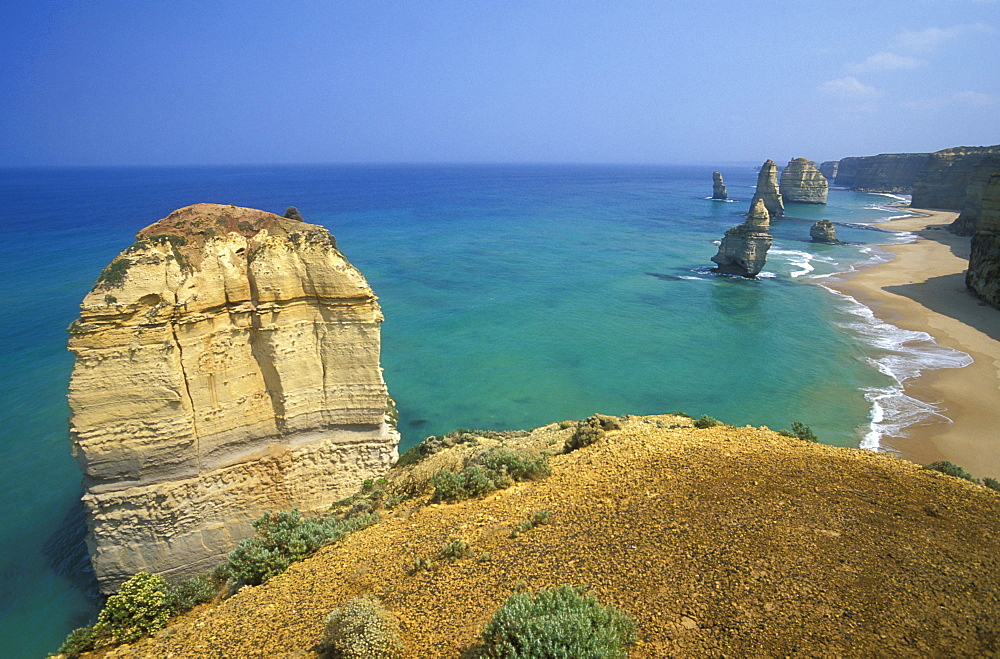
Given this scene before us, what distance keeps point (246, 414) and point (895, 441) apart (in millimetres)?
26738

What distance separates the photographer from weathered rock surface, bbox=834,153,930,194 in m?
136

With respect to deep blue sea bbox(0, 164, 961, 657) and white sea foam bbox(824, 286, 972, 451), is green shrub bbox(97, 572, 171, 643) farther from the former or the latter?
white sea foam bbox(824, 286, 972, 451)

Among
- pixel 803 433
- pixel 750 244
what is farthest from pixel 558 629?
pixel 750 244

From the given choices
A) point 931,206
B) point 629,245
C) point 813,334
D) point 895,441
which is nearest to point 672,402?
point 895,441

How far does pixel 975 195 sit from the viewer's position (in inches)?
2749

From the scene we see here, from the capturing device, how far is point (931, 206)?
10206 cm

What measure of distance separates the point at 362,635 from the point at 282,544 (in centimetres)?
457

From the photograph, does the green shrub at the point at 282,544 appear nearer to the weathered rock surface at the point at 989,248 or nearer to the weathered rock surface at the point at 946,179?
the weathered rock surface at the point at 989,248

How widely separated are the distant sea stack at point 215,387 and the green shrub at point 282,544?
3705 millimetres

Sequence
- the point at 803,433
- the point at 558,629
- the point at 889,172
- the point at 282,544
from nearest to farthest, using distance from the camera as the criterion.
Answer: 1. the point at 558,629
2. the point at 282,544
3. the point at 803,433
4. the point at 889,172

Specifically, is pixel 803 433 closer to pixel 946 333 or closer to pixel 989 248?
pixel 946 333

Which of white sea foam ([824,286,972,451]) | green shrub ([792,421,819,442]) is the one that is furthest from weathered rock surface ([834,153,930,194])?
green shrub ([792,421,819,442])

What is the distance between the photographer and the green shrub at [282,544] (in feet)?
32.7

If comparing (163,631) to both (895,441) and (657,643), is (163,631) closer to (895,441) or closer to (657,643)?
(657,643)
